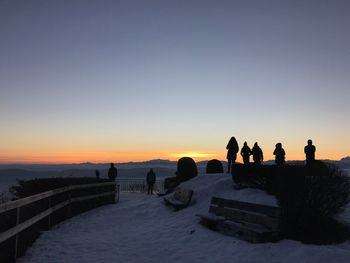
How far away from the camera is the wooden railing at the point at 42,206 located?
7598mm

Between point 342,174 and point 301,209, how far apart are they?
6.25 ft

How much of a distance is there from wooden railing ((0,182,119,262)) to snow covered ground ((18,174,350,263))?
0.54m

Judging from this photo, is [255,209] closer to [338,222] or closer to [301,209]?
[301,209]

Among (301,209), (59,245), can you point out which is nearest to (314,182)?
(301,209)

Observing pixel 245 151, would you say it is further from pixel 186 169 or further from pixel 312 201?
pixel 312 201

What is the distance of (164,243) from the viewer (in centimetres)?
1000

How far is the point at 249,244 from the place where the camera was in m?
8.96

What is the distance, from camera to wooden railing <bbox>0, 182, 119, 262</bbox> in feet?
24.9

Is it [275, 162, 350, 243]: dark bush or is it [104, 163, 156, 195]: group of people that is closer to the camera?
[275, 162, 350, 243]: dark bush

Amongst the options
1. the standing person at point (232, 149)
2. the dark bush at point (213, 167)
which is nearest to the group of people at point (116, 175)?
the dark bush at point (213, 167)

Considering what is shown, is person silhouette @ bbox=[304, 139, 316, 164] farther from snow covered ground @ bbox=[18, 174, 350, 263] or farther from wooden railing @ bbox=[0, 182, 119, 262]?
wooden railing @ bbox=[0, 182, 119, 262]

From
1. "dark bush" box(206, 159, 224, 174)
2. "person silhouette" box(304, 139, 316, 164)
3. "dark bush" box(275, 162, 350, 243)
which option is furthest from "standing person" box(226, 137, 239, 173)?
"dark bush" box(275, 162, 350, 243)

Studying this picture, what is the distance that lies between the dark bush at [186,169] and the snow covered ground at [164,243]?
6.22m

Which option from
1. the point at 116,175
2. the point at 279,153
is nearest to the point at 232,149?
the point at 279,153
